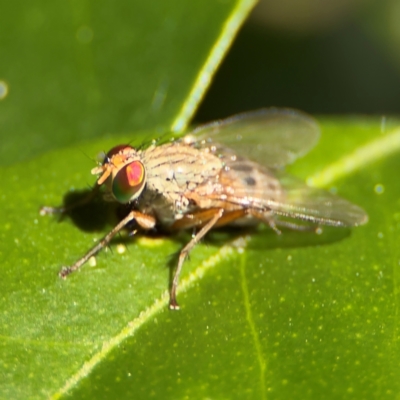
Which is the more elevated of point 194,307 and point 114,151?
point 114,151

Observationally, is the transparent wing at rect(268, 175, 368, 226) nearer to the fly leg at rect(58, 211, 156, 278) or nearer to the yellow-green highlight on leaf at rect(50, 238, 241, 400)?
the yellow-green highlight on leaf at rect(50, 238, 241, 400)

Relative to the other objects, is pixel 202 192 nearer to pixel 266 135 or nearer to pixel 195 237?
pixel 195 237

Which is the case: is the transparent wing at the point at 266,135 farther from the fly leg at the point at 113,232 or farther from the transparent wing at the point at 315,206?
the fly leg at the point at 113,232

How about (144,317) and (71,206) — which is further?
(71,206)

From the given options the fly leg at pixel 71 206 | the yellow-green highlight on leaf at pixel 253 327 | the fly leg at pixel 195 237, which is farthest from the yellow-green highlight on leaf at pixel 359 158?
the fly leg at pixel 71 206

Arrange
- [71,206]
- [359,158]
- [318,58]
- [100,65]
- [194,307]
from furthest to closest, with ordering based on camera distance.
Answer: [318,58]
[359,158]
[100,65]
[71,206]
[194,307]

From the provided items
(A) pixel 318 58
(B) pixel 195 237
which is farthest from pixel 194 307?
(A) pixel 318 58

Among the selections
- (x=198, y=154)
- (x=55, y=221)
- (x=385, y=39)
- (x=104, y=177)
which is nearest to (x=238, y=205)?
(x=198, y=154)
